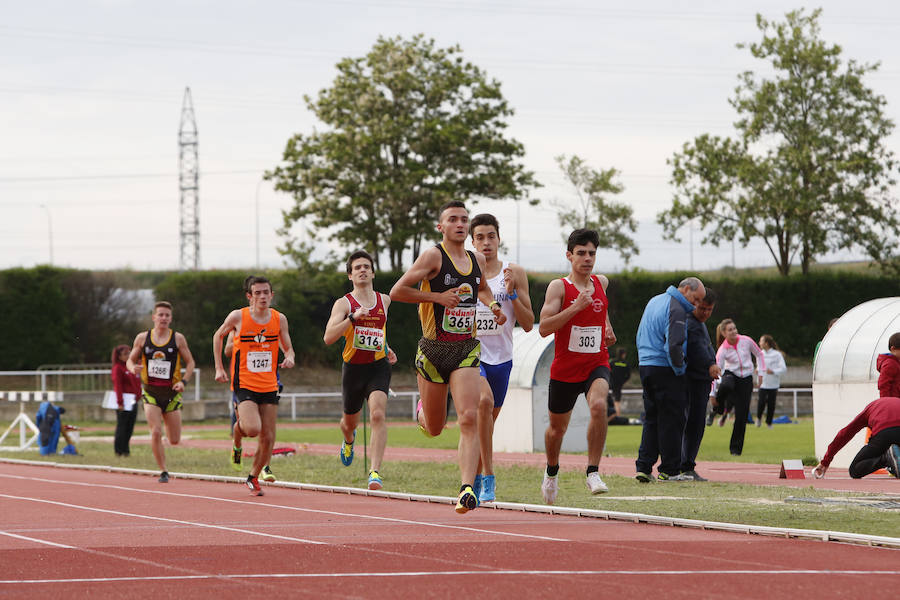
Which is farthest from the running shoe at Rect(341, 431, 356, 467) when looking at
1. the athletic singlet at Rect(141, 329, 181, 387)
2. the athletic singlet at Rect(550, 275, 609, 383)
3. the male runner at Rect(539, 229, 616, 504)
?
the athletic singlet at Rect(550, 275, 609, 383)

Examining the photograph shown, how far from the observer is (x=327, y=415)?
40.7 m

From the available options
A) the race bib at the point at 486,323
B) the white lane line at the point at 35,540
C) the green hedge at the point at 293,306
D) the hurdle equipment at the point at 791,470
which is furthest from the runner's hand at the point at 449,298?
the green hedge at the point at 293,306

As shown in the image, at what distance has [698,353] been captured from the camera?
1487cm

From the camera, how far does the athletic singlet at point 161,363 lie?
16172mm

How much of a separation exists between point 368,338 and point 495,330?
8.71ft

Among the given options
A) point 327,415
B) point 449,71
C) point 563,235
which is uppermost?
point 449,71

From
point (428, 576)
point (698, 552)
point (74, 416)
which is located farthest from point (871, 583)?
point (74, 416)

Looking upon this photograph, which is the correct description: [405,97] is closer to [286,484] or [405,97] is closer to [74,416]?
[74,416]

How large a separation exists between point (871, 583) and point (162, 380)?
35.7ft

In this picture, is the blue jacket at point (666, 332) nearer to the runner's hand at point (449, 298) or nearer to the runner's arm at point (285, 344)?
the runner's arm at point (285, 344)

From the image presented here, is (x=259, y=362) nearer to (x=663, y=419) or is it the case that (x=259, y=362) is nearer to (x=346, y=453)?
(x=346, y=453)

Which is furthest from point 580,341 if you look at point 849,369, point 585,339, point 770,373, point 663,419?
point 770,373

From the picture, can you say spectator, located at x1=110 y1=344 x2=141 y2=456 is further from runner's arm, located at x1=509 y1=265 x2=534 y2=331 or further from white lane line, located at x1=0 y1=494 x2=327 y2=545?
runner's arm, located at x1=509 y1=265 x2=534 y2=331

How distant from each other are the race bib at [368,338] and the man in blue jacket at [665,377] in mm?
2905
